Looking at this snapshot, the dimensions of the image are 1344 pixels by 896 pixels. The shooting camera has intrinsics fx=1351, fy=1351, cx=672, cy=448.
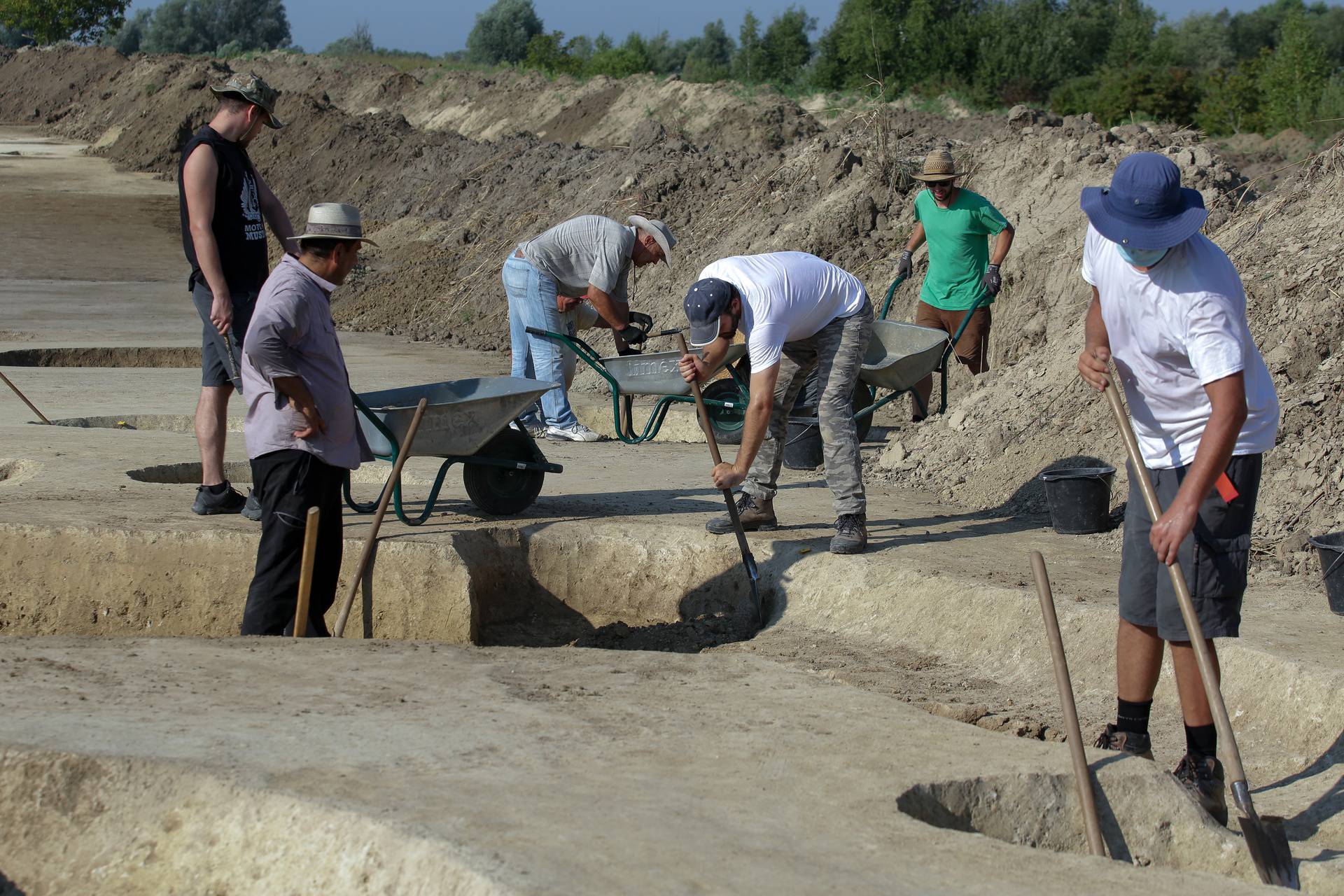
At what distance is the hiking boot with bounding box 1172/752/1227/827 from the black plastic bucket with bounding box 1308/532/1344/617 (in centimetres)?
157

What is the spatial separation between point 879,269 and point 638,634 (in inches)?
272

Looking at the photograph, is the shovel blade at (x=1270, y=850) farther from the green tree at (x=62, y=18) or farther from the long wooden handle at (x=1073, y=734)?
the green tree at (x=62, y=18)

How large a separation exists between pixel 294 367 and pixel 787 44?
56.9m

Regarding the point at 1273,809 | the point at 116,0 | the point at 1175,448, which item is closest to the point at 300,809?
the point at 1175,448

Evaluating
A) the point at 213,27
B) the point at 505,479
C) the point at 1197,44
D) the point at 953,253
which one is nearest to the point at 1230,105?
the point at 953,253

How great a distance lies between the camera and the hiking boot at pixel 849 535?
6066 mm

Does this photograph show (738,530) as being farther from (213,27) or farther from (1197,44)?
(213,27)

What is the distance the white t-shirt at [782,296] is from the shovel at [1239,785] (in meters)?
2.16

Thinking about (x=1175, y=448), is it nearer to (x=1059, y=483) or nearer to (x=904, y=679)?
(x=904, y=679)

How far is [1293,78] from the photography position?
27.9 m

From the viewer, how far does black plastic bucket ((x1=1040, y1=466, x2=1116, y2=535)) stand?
21.2 ft

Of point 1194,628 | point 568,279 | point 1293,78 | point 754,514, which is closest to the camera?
point 1194,628

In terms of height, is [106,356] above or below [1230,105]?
below

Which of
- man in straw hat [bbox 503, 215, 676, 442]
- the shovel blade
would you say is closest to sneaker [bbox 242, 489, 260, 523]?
man in straw hat [bbox 503, 215, 676, 442]
